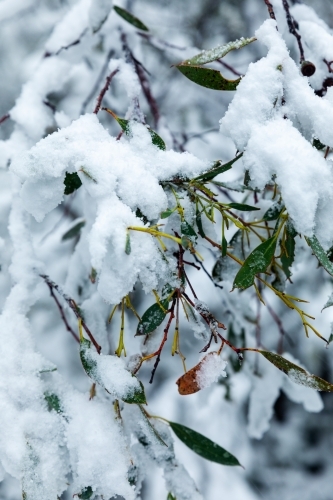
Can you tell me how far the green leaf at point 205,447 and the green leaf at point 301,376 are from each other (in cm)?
24

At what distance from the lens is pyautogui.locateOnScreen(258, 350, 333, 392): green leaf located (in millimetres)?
542

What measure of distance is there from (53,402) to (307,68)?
631 millimetres

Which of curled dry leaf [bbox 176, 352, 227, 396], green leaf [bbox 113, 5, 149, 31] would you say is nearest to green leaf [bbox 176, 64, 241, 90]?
curled dry leaf [bbox 176, 352, 227, 396]

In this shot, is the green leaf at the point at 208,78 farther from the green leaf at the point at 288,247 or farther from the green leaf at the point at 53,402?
the green leaf at the point at 53,402

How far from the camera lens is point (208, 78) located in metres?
0.57

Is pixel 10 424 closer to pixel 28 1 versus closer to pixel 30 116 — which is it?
pixel 30 116

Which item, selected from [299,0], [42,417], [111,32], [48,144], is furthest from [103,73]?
[42,417]

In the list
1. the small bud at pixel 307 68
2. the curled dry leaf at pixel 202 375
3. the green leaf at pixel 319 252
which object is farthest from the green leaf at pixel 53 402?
the small bud at pixel 307 68

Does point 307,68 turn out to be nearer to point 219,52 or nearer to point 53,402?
point 219,52

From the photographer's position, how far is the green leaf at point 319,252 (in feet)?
1.64

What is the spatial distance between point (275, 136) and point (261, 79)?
3.4 inches

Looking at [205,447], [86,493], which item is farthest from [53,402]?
[205,447]

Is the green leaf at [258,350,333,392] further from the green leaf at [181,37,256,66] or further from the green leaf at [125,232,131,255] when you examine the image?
the green leaf at [181,37,256,66]

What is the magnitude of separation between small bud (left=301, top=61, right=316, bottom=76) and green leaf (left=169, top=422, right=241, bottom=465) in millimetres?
593
